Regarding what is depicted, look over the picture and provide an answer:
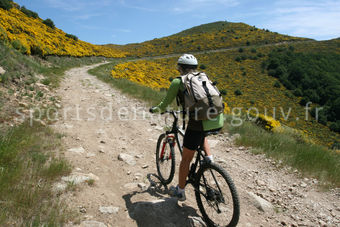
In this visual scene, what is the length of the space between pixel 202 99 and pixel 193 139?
2.02ft

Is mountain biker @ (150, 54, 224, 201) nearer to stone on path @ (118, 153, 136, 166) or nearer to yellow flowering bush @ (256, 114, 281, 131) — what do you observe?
stone on path @ (118, 153, 136, 166)

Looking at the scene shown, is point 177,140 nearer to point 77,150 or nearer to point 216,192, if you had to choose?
point 216,192

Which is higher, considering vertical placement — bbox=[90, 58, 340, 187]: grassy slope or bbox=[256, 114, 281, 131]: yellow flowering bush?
bbox=[256, 114, 281, 131]: yellow flowering bush

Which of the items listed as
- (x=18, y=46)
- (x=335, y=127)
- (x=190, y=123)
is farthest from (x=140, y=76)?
(x=335, y=127)

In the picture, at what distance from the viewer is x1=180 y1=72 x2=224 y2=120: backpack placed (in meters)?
2.49

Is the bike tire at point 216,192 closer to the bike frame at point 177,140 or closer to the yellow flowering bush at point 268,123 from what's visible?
the bike frame at point 177,140

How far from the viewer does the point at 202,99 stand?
2480 mm

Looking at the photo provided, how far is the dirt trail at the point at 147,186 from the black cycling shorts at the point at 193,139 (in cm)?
112

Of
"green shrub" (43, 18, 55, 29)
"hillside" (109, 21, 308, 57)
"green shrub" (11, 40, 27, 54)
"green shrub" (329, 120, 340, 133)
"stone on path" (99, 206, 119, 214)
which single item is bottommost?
"green shrub" (329, 120, 340, 133)

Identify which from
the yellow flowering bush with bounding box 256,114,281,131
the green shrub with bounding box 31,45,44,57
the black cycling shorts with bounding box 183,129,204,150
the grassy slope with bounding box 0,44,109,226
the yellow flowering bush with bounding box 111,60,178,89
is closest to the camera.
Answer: the grassy slope with bounding box 0,44,109,226

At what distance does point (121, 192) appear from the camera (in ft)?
11.8

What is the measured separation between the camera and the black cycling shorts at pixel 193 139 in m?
2.80

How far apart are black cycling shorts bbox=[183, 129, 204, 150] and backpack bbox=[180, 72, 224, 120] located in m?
0.31

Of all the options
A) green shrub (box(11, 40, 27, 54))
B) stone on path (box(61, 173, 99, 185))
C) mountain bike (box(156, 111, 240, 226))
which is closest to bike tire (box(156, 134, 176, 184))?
mountain bike (box(156, 111, 240, 226))
